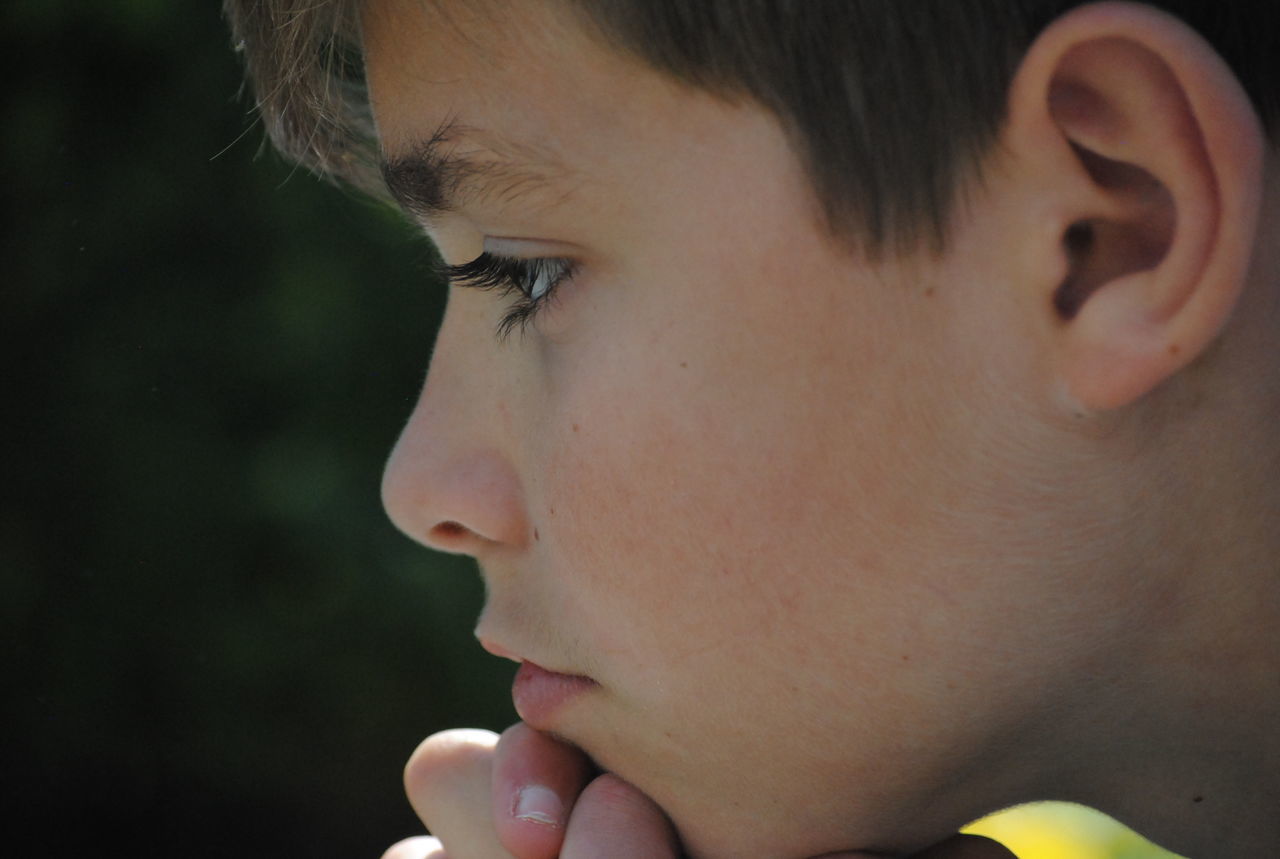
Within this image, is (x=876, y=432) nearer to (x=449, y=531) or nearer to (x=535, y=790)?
(x=449, y=531)

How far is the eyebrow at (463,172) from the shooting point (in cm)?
121

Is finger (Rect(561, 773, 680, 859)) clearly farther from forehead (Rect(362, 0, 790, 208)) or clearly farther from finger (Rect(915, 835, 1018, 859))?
forehead (Rect(362, 0, 790, 208))

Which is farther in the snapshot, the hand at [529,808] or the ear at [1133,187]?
the hand at [529,808]

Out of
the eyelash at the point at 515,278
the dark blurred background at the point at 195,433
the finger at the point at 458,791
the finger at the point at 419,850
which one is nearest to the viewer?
the eyelash at the point at 515,278

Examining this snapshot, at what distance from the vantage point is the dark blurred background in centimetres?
303

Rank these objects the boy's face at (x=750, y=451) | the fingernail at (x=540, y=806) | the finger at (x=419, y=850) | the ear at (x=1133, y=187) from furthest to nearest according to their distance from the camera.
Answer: the finger at (x=419, y=850), the fingernail at (x=540, y=806), the boy's face at (x=750, y=451), the ear at (x=1133, y=187)

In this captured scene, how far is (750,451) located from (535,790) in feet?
1.78

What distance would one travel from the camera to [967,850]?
4.71 feet

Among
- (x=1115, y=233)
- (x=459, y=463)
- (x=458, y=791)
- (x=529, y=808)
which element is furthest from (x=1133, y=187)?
(x=458, y=791)

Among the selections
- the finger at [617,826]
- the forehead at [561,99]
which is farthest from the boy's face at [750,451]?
the finger at [617,826]

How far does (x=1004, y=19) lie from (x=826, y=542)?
0.45 m

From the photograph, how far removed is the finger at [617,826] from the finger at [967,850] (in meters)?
0.27

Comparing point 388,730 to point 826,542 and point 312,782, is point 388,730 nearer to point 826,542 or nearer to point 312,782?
point 312,782

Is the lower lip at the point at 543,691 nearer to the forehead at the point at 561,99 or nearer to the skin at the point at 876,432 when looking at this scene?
the skin at the point at 876,432
